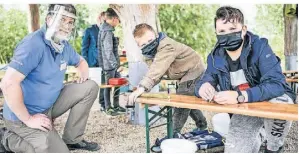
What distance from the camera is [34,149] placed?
245cm

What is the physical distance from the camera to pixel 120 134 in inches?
145

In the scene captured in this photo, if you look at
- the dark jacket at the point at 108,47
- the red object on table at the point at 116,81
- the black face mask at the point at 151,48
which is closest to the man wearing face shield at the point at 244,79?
the black face mask at the point at 151,48

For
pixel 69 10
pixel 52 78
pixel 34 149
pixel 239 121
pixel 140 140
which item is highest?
pixel 69 10

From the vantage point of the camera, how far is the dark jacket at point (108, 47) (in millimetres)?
4578

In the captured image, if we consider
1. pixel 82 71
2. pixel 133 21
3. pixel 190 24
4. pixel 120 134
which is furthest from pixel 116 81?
pixel 190 24

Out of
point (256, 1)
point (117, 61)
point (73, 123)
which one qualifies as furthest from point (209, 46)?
point (73, 123)

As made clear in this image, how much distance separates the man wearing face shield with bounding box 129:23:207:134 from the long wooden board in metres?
0.22

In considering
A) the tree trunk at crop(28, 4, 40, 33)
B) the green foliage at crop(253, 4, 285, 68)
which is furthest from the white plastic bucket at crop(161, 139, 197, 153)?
the green foliage at crop(253, 4, 285, 68)

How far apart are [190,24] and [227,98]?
8352 millimetres

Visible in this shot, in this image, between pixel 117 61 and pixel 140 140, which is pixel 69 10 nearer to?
pixel 140 140

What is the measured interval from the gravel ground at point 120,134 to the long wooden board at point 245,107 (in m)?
0.74

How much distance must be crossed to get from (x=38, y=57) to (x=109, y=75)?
2.43 meters

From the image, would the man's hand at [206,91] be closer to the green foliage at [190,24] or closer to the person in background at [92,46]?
the person in background at [92,46]

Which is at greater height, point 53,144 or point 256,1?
point 256,1
